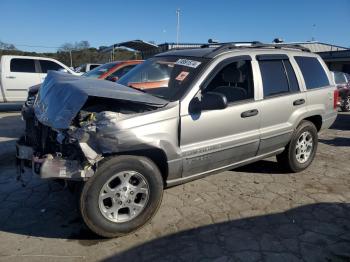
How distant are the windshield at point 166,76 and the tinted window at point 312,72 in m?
1.98

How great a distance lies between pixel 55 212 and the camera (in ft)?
13.5

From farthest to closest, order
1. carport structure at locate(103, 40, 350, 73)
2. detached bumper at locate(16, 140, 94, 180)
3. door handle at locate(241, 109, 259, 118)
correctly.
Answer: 1. carport structure at locate(103, 40, 350, 73)
2. door handle at locate(241, 109, 259, 118)
3. detached bumper at locate(16, 140, 94, 180)

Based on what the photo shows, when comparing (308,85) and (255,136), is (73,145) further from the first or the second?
(308,85)

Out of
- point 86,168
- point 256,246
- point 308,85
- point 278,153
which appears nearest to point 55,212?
point 86,168

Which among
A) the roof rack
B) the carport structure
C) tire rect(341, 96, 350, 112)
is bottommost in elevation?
tire rect(341, 96, 350, 112)

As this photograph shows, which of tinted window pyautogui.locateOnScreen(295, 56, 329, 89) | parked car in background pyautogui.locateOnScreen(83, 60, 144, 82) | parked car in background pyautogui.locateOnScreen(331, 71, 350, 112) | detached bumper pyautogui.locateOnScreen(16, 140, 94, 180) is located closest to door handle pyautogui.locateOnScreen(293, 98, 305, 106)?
tinted window pyautogui.locateOnScreen(295, 56, 329, 89)

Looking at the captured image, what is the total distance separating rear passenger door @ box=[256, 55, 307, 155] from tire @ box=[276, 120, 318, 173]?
0.19 metres

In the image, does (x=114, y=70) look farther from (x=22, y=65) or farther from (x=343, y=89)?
(x=343, y=89)

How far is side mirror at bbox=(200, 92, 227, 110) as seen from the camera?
12.8 ft

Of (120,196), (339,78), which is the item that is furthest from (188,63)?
(339,78)

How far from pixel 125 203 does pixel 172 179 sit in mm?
625

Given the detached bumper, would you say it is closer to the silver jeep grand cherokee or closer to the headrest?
the silver jeep grand cherokee

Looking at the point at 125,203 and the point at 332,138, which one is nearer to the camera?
the point at 125,203

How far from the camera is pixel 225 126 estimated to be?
165 inches
